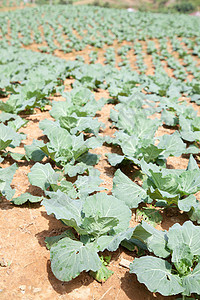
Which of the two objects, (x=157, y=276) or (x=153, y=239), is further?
(x=153, y=239)

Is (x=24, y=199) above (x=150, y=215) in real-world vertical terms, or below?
above

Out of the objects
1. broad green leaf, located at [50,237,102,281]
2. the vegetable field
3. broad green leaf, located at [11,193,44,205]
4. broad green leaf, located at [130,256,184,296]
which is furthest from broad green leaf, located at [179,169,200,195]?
broad green leaf, located at [11,193,44,205]

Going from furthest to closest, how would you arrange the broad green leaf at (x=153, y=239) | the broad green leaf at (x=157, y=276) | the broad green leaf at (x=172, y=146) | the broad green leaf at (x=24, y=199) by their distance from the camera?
1. the broad green leaf at (x=172, y=146)
2. the broad green leaf at (x=24, y=199)
3. the broad green leaf at (x=153, y=239)
4. the broad green leaf at (x=157, y=276)

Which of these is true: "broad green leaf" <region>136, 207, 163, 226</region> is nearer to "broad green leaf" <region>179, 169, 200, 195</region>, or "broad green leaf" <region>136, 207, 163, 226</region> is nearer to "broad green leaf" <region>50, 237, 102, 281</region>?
"broad green leaf" <region>179, 169, 200, 195</region>

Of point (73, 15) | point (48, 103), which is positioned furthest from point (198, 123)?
point (73, 15)

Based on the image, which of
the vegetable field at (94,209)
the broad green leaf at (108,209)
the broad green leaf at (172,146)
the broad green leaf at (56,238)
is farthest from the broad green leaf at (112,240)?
the broad green leaf at (172,146)

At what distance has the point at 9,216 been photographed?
2.64m

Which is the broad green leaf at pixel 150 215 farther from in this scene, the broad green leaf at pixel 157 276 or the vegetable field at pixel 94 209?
the broad green leaf at pixel 157 276

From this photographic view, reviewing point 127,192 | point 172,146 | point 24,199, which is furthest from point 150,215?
point 24,199

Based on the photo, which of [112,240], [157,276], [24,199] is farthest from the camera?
[24,199]

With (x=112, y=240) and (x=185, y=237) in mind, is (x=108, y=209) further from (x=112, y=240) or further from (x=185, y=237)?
(x=185, y=237)

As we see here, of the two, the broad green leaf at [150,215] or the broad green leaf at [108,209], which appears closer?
the broad green leaf at [108,209]

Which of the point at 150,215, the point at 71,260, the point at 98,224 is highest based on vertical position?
the point at 98,224

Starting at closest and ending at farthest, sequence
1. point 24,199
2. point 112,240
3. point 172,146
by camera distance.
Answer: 1. point 112,240
2. point 24,199
3. point 172,146
